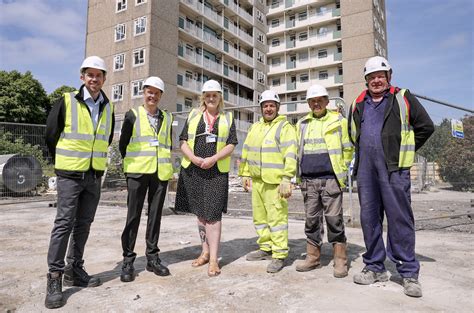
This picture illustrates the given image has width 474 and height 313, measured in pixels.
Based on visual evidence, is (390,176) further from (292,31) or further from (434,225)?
(292,31)

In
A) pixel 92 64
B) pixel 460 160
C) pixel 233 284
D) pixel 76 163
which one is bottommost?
pixel 233 284

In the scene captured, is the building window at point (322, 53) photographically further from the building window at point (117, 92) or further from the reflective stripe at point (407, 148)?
the reflective stripe at point (407, 148)

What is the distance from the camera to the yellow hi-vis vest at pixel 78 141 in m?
3.16

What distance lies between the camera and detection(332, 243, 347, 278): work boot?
3.62m

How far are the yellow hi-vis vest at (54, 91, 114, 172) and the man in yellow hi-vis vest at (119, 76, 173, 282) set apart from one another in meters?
0.41

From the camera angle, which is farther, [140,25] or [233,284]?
[140,25]

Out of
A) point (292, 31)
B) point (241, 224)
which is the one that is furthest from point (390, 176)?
point (292, 31)

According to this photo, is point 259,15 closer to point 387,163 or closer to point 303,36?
point 303,36

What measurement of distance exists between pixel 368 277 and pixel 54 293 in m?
3.02

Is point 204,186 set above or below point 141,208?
above

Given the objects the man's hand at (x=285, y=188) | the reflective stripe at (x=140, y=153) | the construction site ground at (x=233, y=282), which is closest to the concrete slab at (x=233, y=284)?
the construction site ground at (x=233, y=282)

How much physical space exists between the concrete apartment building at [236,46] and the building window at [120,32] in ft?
0.28

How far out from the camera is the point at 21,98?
28359 mm

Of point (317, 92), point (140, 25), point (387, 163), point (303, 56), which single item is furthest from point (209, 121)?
point (303, 56)
